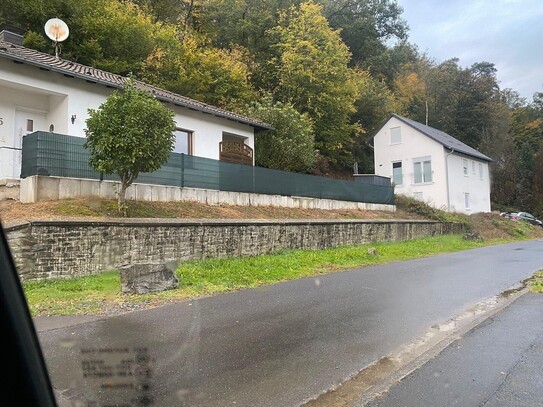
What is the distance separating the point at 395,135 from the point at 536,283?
3105 cm

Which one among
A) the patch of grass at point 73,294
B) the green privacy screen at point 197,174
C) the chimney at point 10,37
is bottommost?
the patch of grass at point 73,294

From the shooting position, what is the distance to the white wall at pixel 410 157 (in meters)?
36.4

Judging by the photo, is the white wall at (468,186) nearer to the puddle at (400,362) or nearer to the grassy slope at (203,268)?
the grassy slope at (203,268)

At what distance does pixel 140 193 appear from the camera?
13359 millimetres

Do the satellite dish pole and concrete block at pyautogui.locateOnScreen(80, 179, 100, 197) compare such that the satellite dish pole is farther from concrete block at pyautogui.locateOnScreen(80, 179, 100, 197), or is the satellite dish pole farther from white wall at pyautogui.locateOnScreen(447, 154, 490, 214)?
white wall at pyautogui.locateOnScreen(447, 154, 490, 214)

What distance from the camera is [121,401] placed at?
12.3 feet

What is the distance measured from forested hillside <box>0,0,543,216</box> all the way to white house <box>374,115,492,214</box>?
2.33 meters

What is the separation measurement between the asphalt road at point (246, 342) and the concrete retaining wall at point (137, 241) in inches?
81.0

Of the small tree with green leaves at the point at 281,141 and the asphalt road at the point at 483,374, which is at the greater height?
the small tree with green leaves at the point at 281,141

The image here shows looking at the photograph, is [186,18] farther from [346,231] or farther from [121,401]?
[121,401]

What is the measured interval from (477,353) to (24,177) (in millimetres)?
11164

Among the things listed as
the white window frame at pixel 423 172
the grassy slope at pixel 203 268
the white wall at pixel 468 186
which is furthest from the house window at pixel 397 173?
the grassy slope at pixel 203 268

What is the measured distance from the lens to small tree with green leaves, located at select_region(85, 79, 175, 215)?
1089 centimetres

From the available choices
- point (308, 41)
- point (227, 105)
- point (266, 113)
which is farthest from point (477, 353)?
point (308, 41)
